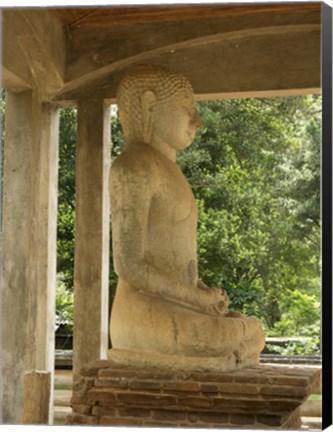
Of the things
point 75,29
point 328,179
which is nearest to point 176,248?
point 328,179

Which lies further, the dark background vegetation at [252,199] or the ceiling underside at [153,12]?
the dark background vegetation at [252,199]

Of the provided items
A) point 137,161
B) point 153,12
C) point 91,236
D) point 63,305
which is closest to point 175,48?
point 153,12

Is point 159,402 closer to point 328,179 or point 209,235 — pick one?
point 328,179

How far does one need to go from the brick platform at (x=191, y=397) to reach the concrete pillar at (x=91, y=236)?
3099mm

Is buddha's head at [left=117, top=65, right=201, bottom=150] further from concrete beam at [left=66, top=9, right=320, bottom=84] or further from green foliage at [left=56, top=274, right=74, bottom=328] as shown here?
green foliage at [left=56, top=274, right=74, bottom=328]

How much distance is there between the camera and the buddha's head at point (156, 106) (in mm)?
7254

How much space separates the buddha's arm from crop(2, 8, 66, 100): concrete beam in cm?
253

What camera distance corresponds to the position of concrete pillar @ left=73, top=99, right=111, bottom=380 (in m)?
9.65

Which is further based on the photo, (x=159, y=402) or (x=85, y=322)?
(x=85, y=322)

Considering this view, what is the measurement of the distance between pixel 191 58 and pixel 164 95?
2.65 meters

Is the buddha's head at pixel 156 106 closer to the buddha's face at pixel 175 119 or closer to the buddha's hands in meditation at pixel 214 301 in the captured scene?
the buddha's face at pixel 175 119

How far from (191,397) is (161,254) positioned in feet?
3.79

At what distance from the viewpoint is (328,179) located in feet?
18.6

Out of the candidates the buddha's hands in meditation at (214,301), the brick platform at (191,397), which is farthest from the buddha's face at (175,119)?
the brick platform at (191,397)
